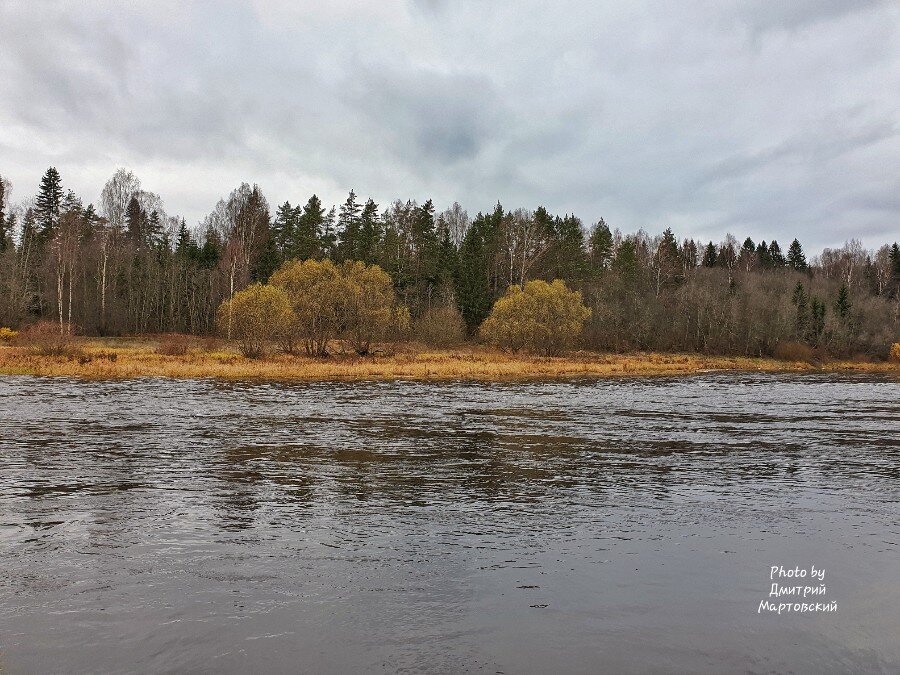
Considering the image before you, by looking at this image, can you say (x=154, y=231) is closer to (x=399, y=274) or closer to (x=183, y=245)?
(x=183, y=245)

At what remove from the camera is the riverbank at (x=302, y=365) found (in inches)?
1693

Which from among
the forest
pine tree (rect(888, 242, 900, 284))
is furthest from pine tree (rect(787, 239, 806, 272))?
the forest

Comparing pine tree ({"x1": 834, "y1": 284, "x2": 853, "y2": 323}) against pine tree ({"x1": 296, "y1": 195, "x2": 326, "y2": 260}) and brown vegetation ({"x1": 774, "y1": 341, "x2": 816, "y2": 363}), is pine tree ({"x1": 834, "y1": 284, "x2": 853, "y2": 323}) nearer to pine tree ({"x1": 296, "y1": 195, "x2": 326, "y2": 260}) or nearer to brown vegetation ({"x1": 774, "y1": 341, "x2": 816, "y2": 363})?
brown vegetation ({"x1": 774, "y1": 341, "x2": 816, "y2": 363})

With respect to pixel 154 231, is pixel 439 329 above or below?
below

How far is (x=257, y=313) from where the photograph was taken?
51.7m

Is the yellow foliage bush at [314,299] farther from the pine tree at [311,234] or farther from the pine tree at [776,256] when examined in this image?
the pine tree at [776,256]

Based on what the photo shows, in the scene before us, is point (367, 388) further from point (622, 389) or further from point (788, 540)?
point (788, 540)

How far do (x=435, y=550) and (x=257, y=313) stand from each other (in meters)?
45.3

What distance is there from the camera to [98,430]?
803 inches

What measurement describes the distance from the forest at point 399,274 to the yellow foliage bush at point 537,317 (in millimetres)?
9806

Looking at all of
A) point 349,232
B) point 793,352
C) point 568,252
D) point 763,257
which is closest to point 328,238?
point 349,232

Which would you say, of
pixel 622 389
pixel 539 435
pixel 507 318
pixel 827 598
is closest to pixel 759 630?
pixel 827 598

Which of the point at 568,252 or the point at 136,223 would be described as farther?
→ the point at 568,252

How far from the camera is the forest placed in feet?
268
